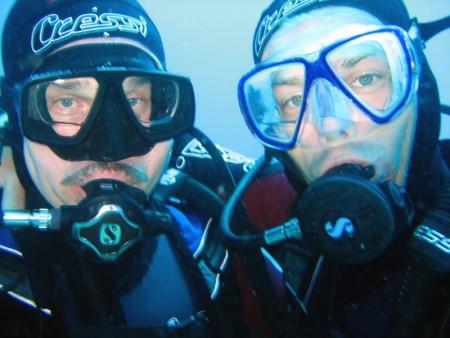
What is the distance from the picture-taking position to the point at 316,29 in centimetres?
238

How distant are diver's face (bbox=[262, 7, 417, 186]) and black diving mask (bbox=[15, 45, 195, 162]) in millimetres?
839

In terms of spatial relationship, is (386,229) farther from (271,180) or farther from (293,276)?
(271,180)

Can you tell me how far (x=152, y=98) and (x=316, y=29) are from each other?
1214 mm

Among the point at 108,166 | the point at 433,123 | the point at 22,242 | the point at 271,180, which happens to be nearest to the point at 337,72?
the point at 433,123

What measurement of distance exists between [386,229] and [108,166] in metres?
1.57

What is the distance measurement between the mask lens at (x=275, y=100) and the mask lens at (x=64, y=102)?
1.08 meters

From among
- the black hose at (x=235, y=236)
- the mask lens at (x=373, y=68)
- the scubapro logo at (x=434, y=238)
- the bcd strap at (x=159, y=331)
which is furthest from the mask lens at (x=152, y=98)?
the scubapro logo at (x=434, y=238)

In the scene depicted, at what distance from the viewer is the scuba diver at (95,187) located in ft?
6.55

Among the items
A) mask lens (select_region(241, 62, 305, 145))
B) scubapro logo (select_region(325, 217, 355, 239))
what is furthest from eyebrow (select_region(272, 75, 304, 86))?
scubapro logo (select_region(325, 217, 355, 239))

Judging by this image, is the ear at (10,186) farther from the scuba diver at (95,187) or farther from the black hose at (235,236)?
the black hose at (235,236)

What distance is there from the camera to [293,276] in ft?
8.39

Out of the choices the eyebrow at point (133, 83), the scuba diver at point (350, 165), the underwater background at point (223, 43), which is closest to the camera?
the scuba diver at point (350, 165)

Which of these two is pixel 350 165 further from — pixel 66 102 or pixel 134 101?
pixel 66 102

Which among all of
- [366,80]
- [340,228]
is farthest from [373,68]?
[340,228]
